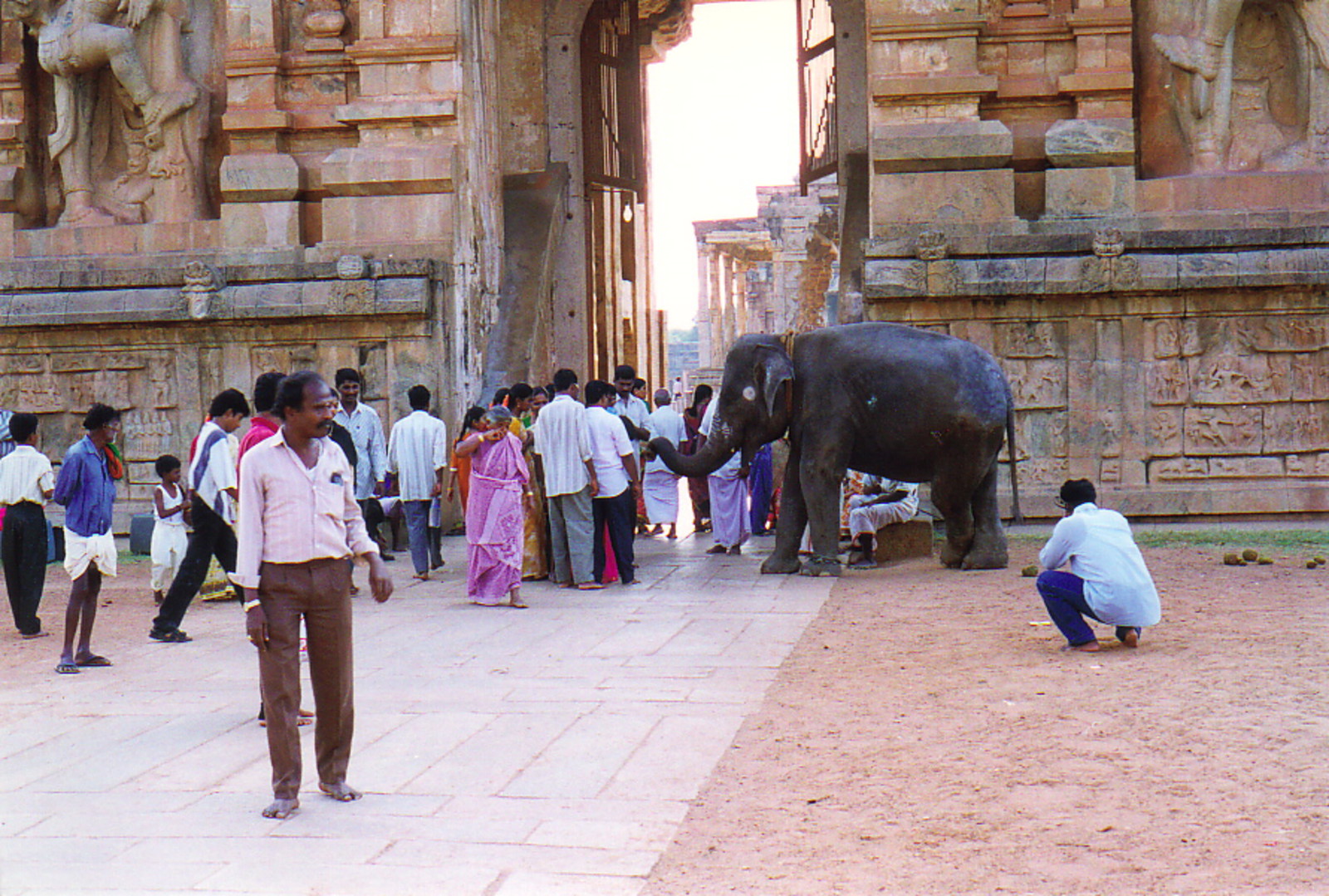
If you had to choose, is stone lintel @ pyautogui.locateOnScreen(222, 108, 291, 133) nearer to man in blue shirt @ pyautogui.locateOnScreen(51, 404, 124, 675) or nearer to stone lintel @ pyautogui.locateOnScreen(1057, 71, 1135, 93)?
man in blue shirt @ pyautogui.locateOnScreen(51, 404, 124, 675)

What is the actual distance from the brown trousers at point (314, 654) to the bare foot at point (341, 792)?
0.5 inches

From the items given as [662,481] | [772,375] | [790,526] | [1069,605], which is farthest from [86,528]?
[662,481]

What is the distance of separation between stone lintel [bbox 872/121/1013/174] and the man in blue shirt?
7509 millimetres

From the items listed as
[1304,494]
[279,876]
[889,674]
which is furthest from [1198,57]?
[279,876]

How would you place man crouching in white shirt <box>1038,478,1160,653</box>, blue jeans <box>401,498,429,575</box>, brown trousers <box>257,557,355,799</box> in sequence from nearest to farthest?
brown trousers <box>257,557,355,799</box>, man crouching in white shirt <box>1038,478,1160,653</box>, blue jeans <box>401,498,429,575</box>

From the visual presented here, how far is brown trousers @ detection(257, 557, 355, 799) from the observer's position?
16.8 ft

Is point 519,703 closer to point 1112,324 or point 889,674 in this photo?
point 889,674

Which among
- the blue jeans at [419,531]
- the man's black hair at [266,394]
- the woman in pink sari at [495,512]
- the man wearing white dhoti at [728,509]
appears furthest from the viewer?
the man wearing white dhoti at [728,509]

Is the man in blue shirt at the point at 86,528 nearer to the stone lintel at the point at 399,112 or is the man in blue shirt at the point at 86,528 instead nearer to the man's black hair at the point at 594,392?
the man's black hair at the point at 594,392

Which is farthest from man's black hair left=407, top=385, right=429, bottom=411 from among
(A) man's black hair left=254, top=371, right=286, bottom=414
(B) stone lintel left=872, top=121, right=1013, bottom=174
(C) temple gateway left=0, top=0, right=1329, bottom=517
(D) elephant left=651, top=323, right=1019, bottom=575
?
(A) man's black hair left=254, top=371, right=286, bottom=414

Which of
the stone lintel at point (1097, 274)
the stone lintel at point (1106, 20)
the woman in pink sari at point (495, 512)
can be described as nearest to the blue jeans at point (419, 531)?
the woman in pink sari at point (495, 512)

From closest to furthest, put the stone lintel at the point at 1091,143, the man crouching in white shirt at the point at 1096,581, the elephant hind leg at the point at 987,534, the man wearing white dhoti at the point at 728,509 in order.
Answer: the man crouching in white shirt at the point at 1096,581 < the elephant hind leg at the point at 987,534 < the man wearing white dhoti at the point at 728,509 < the stone lintel at the point at 1091,143

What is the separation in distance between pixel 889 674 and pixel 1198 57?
8.55m

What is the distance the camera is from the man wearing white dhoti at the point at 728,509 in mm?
12344
